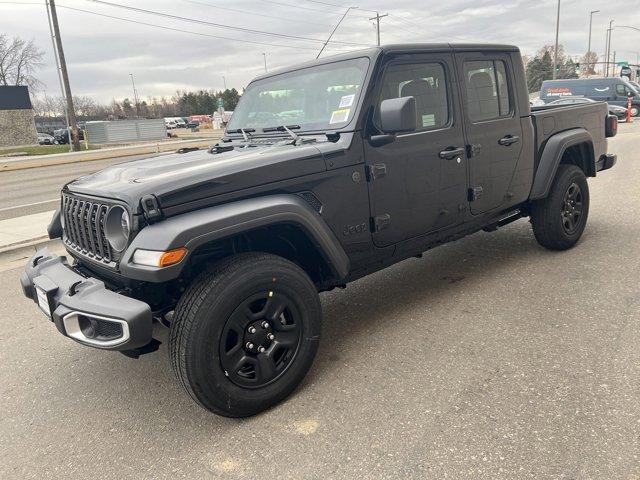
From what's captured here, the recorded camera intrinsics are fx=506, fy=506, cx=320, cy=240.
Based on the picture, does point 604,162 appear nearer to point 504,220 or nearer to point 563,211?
point 563,211

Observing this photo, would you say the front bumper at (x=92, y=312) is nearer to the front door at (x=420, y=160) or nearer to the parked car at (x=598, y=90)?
the front door at (x=420, y=160)

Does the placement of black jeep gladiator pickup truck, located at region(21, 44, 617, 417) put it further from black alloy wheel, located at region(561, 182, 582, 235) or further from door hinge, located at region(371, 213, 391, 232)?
black alloy wheel, located at region(561, 182, 582, 235)

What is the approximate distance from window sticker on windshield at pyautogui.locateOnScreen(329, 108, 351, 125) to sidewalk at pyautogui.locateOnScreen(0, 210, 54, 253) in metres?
5.05

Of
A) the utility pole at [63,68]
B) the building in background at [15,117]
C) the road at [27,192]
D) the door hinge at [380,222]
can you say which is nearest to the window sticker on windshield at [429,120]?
the door hinge at [380,222]

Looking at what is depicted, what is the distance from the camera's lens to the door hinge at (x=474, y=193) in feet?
13.1

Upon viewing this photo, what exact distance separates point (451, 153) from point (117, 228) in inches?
93.3

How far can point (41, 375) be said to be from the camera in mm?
3396

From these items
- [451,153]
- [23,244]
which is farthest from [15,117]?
[451,153]

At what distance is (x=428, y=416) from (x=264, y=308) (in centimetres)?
103

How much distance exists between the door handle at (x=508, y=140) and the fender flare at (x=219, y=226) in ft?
6.57

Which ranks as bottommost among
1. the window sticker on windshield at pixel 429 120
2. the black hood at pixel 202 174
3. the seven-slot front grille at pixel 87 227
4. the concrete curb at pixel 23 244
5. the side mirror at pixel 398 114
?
the concrete curb at pixel 23 244

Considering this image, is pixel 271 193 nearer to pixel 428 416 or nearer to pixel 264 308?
pixel 264 308

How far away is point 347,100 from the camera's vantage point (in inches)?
131

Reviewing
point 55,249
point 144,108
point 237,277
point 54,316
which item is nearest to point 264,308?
point 237,277
